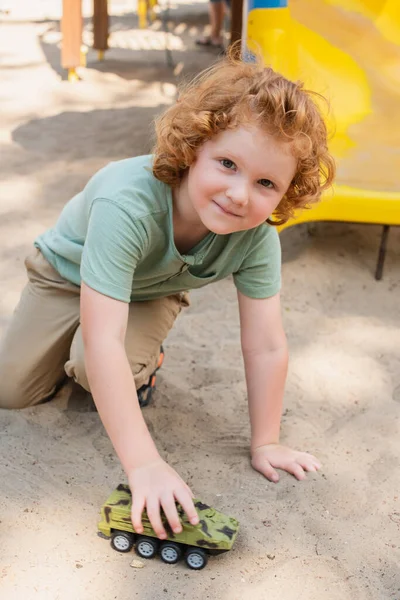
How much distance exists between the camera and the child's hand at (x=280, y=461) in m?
1.46

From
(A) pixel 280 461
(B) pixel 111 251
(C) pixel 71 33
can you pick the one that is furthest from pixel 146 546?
(C) pixel 71 33

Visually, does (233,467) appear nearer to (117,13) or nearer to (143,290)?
(143,290)

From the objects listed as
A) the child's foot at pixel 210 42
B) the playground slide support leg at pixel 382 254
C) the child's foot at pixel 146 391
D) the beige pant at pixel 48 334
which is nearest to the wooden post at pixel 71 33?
the child's foot at pixel 210 42

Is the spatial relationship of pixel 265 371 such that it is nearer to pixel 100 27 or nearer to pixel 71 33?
pixel 71 33

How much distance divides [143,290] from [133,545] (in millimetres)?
507

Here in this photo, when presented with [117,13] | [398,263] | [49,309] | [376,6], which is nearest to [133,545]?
[49,309]

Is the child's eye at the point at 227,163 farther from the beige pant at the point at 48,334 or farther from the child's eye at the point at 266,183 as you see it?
the beige pant at the point at 48,334

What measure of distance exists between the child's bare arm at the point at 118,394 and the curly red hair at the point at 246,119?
0.84ft

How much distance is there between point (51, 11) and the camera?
609cm

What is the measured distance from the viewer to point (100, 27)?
4.75 metres

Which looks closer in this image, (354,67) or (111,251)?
(111,251)

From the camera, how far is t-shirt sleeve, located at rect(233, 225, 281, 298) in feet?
4.85

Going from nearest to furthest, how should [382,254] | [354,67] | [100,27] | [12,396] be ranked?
1. [12,396]
2. [382,254]
3. [354,67]
4. [100,27]

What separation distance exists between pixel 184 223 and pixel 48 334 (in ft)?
1.49
